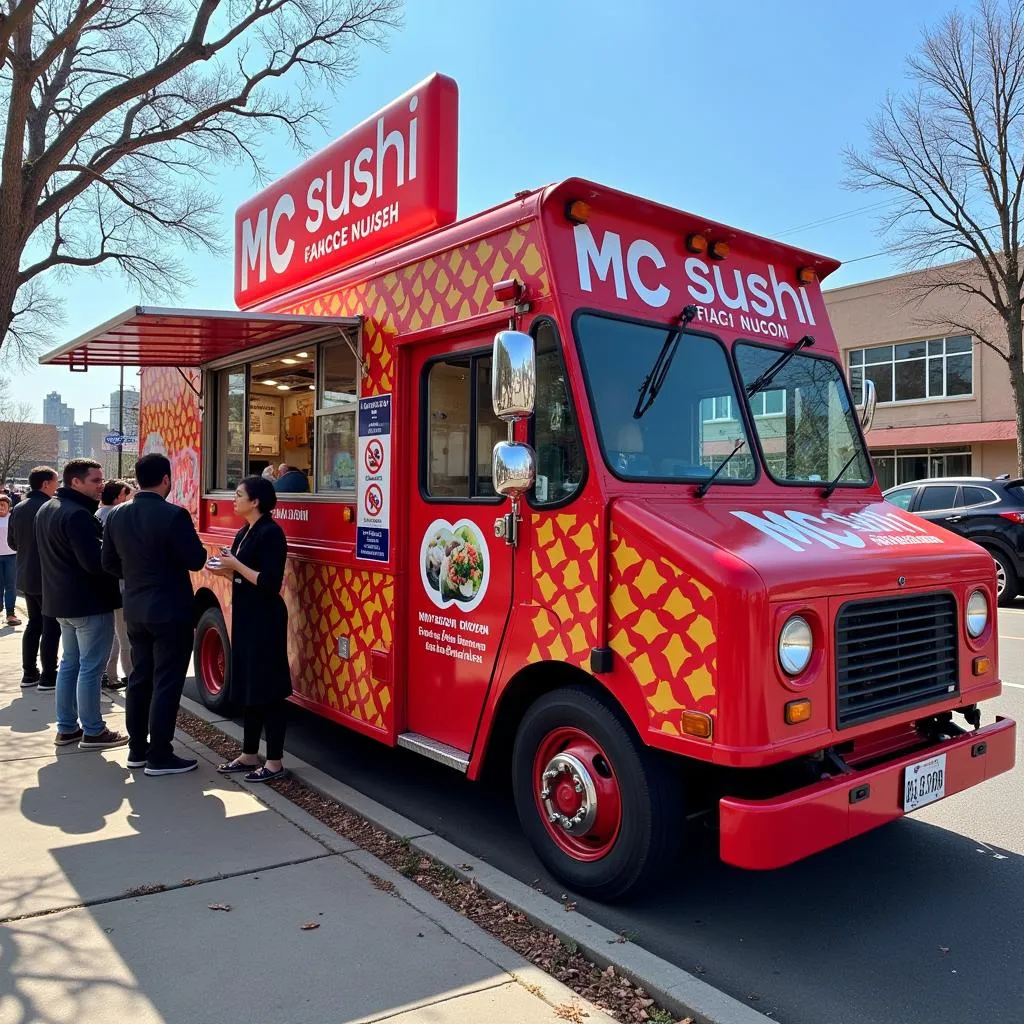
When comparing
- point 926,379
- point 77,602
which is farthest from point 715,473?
point 926,379

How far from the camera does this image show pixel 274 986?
118 inches

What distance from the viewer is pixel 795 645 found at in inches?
125

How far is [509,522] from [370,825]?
1752 millimetres

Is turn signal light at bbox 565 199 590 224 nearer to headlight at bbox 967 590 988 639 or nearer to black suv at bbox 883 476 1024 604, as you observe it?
headlight at bbox 967 590 988 639

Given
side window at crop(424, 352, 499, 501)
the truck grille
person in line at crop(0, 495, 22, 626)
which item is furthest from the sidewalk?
person in line at crop(0, 495, 22, 626)

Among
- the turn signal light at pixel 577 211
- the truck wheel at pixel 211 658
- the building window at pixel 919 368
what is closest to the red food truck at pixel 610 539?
the turn signal light at pixel 577 211

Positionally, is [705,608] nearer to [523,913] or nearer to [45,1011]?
[523,913]

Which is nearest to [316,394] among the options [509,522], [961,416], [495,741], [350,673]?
[350,673]

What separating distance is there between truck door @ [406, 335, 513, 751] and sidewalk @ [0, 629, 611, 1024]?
2.72 ft

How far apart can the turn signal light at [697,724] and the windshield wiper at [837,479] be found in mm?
1769

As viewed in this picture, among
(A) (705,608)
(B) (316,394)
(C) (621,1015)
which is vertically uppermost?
(B) (316,394)

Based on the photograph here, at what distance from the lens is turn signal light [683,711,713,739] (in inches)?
123

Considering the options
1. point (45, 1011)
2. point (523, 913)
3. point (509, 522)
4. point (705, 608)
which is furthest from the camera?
point (509, 522)

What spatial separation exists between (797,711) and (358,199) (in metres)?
4.55
